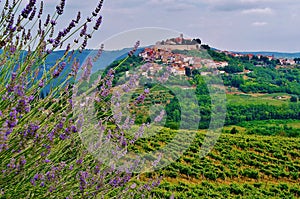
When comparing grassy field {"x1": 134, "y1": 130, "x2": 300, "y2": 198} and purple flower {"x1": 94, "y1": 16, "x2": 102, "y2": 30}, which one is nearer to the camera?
purple flower {"x1": 94, "y1": 16, "x2": 102, "y2": 30}

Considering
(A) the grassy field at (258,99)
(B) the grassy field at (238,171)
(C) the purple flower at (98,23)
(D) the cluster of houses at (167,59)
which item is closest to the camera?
(C) the purple flower at (98,23)

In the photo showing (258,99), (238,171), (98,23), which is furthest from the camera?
(258,99)

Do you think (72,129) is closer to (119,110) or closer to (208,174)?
(119,110)

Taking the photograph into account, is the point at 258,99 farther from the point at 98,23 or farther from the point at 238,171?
the point at 98,23

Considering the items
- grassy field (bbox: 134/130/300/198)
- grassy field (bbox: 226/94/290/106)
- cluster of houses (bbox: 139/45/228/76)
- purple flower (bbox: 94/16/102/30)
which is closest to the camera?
purple flower (bbox: 94/16/102/30)

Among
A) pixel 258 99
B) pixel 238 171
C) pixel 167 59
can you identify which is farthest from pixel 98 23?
pixel 258 99

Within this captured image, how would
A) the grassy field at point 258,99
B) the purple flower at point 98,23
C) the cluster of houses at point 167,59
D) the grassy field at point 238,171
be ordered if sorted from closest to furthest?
the purple flower at point 98,23 < the cluster of houses at point 167,59 < the grassy field at point 238,171 < the grassy field at point 258,99

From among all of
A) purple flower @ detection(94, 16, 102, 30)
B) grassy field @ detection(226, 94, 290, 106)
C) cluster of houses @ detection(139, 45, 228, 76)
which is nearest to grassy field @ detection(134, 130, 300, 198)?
cluster of houses @ detection(139, 45, 228, 76)

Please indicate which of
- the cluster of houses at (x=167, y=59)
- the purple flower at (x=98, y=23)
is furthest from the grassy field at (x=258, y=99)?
the purple flower at (x=98, y=23)

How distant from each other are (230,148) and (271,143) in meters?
2.82

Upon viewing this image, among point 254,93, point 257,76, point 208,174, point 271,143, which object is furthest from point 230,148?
point 257,76

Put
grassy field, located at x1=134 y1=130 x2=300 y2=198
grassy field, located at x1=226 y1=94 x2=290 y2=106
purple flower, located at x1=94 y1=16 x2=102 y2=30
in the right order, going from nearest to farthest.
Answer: purple flower, located at x1=94 y1=16 x2=102 y2=30 → grassy field, located at x1=134 y1=130 x2=300 y2=198 → grassy field, located at x1=226 y1=94 x2=290 y2=106

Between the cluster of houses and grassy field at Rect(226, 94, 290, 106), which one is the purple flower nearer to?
the cluster of houses

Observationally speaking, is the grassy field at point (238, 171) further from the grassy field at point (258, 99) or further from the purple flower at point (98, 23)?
the grassy field at point (258, 99)
